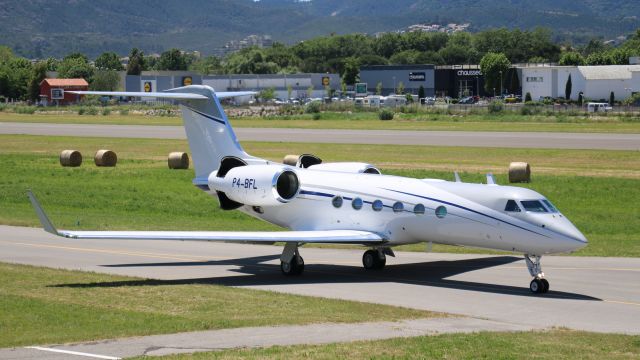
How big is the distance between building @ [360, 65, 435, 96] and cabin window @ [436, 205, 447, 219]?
155737 mm

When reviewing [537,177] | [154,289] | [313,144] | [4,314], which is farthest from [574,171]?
[4,314]

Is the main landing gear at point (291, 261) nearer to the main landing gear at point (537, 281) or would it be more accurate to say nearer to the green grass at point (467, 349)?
the main landing gear at point (537, 281)

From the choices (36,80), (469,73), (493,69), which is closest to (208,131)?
(493,69)

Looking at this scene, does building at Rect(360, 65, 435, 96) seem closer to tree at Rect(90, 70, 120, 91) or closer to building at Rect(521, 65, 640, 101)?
building at Rect(521, 65, 640, 101)

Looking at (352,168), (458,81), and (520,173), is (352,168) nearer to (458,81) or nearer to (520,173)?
(520,173)

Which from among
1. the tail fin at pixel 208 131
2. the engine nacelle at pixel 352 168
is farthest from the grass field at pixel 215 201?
the tail fin at pixel 208 131

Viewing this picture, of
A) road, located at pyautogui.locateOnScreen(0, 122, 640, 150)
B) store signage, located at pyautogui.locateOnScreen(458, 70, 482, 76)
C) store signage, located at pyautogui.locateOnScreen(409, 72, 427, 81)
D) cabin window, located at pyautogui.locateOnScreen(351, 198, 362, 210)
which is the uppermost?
store signage, located at pyautogui.locateOnScreen(458, 70, 482, 76)

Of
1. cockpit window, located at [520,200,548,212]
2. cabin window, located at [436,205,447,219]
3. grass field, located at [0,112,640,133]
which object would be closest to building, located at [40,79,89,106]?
grass field, located at [0,112,640,133]

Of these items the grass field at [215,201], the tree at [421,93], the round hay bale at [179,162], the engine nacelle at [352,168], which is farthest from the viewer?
the tree at [421,93]

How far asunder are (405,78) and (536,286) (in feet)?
523

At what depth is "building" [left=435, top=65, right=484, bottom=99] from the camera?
180625 mm

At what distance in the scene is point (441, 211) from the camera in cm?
2558

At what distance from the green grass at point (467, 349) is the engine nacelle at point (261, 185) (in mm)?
9425

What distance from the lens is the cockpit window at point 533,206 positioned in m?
24.5
